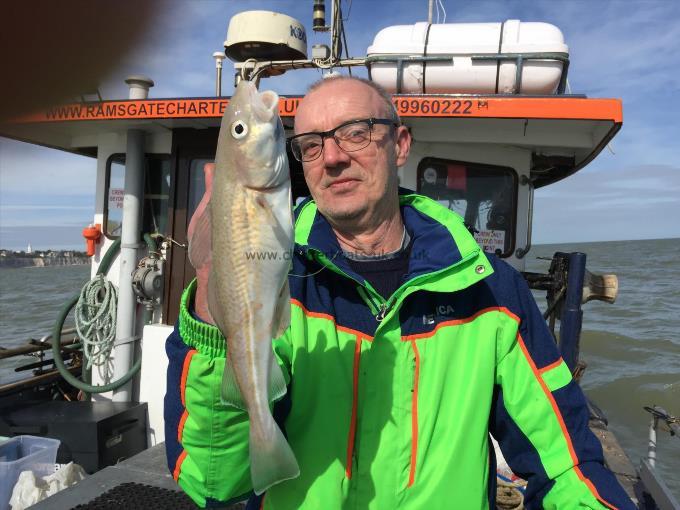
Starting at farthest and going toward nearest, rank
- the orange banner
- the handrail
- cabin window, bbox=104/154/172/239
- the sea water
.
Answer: the sea water, cabin window, bbox=104/154/172/239, the handrail, the orange banner

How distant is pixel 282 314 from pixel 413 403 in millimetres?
726

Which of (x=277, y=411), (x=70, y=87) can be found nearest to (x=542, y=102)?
(x=277, y=411)

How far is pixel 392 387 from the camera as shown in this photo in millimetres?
2064

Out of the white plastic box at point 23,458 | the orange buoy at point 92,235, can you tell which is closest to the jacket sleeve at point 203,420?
the white plastic box at point 23,458

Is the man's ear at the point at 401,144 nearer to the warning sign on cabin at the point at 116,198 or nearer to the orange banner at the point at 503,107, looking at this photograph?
the orange banner at the point at 503,107

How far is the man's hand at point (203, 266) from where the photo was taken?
1651mm

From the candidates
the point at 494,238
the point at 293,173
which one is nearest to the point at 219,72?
the point at 293,173

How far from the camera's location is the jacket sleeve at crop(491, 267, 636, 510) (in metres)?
2.10

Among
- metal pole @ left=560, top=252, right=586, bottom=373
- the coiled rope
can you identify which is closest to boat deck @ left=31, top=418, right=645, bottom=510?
metal pole @ left=560, top=252, right=586, bottom=373

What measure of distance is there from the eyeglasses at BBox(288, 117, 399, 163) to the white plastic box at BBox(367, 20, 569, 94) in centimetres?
259

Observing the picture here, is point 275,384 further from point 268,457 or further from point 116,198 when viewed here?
point 116,198

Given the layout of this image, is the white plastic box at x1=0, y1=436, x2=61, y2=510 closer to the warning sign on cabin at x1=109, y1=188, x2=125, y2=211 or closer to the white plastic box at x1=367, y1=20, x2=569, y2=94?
the warning sign on cabin at x1=109, y1=188, x2=125, y2=211

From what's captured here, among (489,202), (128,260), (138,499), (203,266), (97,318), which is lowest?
(138,499)

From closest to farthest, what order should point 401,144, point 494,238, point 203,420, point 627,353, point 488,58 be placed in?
point 203,420 < point 401,144 < point 488,58 < point 494,238 < point 627,353
